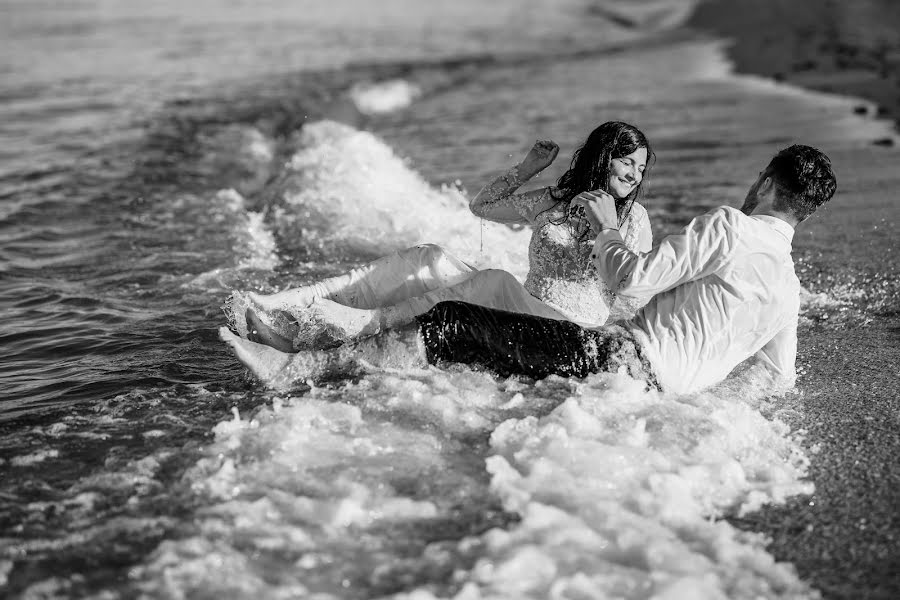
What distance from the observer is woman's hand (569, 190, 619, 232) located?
4918 millimetres

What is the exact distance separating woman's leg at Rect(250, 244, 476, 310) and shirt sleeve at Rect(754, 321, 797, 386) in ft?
5.87

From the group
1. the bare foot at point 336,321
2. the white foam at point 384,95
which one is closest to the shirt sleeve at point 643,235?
the bare foot at point 336,321

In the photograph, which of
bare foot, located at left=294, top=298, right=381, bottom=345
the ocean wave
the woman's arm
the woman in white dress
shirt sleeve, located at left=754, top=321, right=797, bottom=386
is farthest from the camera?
the ocean wave

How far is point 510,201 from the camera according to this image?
5789 mm

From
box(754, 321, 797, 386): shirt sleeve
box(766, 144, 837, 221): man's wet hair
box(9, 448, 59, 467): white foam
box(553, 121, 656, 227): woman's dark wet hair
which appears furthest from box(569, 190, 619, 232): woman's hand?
box(9, 448, 59, 467): white foam

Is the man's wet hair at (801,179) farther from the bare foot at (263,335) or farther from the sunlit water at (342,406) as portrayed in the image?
the bare foot at (263,335)

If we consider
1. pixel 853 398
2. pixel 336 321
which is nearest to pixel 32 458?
pixel 336 321

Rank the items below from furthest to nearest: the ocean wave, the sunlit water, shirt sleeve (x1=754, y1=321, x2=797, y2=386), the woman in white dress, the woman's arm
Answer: the ocean wave, the woman's arm, the woman in white dress, shirt sleeve (x1=754, y1=321, x2=797, y2=386), the sunlit water

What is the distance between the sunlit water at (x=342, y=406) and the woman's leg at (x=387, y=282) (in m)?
0.55

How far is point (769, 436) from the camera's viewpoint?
4965mm

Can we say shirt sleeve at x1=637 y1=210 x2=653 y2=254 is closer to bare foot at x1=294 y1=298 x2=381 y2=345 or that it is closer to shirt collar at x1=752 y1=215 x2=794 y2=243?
shirt collar at x1=752 y1=215 x2=794 y2=243

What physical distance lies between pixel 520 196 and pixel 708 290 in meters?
1.38

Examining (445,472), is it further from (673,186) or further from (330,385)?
(673,186)

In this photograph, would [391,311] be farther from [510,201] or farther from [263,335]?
[510,201]
